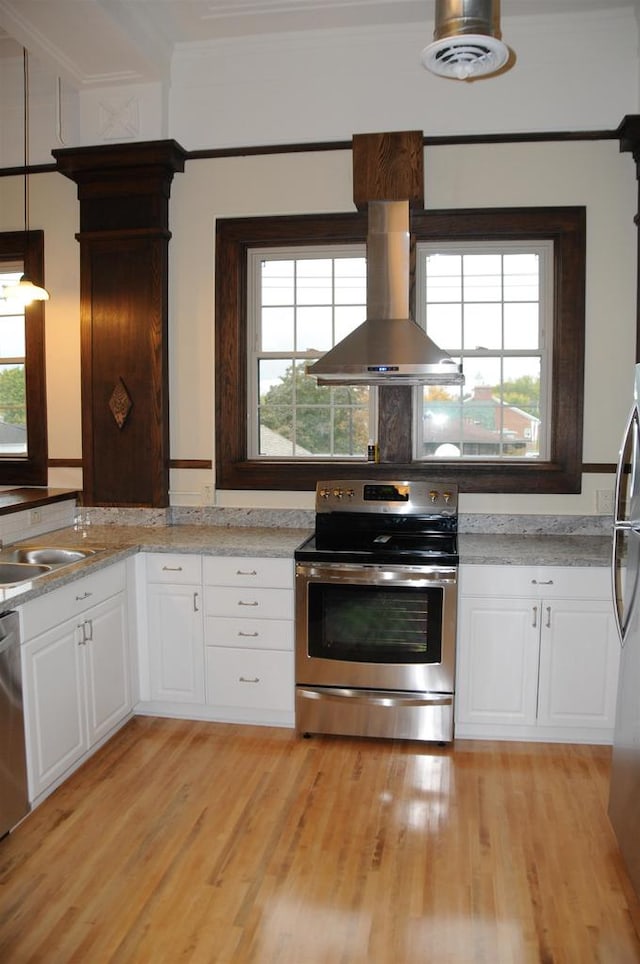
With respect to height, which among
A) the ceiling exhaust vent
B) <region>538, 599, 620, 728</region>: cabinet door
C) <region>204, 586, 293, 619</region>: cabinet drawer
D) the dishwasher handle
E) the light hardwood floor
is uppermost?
the ceiling exhaust vent

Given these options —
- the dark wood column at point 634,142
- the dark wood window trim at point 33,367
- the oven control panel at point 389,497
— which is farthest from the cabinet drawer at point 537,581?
the dark wood window trim at point 33,367

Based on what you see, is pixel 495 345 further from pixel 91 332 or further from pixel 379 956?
pixel 379 956

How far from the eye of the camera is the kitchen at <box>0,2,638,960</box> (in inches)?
141

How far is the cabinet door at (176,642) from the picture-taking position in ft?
11.5

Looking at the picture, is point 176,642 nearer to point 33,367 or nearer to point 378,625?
point 378,625

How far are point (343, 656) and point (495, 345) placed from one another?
5.94ft

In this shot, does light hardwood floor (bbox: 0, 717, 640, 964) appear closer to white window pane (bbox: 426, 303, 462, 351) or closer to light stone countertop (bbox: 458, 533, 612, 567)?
light stone countertop (bbox: 458, 533, 612, 567)

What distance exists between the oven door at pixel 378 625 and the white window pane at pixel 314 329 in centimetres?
133

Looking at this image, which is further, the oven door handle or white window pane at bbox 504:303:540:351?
white window pane at bbox 504:303:540:351

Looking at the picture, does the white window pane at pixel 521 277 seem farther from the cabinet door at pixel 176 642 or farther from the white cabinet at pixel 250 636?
the cabinet door at pixel 176 642

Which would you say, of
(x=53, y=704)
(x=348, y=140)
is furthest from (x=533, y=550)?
(x=348, y=140)

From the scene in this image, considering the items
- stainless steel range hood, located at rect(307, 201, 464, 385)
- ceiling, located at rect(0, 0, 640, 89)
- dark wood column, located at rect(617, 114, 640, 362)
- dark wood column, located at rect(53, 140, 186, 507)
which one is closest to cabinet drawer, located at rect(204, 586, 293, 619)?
dark wood column, located at rect(53, 140, 186, 507)

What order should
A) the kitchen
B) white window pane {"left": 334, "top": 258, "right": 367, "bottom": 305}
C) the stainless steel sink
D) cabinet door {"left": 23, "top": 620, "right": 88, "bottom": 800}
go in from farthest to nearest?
white window pane {"left": 334, "top": 258, "right": 367, "bottom": 305} → the kitchen → the stainless steel sink → cabinet door {"left": 23, "top": 620, "right": 88, "bottom": 800}

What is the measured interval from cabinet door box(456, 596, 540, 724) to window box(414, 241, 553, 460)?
0.95 metres
